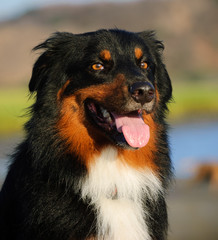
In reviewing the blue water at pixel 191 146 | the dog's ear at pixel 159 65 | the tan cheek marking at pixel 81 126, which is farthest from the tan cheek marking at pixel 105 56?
the blue water at pixel 191 146

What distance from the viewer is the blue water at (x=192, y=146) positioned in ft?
45.5

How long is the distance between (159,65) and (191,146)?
12.3m

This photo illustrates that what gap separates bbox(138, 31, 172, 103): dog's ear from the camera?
586cm

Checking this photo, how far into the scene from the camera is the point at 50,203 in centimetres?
507

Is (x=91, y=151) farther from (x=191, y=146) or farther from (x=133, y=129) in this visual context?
(x=191, y=146)

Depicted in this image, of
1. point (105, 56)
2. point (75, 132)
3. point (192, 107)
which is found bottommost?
point (192, 107)

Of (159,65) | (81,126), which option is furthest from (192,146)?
(81,126)

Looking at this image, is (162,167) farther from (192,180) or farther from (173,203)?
(192,180)

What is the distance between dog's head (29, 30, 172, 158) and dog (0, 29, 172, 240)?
1 centimetres

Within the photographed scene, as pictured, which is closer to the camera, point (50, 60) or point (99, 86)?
point (99, 86)

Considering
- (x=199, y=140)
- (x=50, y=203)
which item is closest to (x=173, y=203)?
(x=50, y=203)

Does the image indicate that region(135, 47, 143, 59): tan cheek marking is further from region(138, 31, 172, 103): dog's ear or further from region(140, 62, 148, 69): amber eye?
region(138, 31, 172, 103): dog's ear

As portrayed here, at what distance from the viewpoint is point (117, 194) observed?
523 centimetres

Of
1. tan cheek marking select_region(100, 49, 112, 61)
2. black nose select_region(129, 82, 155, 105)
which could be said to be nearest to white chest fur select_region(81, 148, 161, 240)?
black nose select_region(129, 82, 155, 105)
